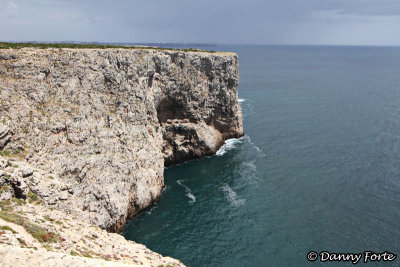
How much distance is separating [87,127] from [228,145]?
4515 cm

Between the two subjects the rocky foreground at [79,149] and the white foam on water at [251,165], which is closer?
the rocky foreground at [79,149]

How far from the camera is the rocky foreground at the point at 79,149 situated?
35062mm

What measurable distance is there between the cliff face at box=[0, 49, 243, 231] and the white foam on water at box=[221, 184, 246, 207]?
42.2 feet

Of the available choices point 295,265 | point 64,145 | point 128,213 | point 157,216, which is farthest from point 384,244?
point 64,145

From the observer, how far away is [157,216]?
56531 millimetres

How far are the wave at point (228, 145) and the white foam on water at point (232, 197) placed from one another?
17.9 m

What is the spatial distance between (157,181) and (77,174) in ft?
58.3

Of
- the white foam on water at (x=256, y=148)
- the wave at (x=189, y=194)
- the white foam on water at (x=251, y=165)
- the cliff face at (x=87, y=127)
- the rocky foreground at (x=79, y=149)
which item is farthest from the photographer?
the white foam on water at (x=256, y=148)

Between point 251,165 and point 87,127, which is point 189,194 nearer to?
point 251,165

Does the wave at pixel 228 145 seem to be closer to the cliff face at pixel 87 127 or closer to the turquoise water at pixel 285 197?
the turquoise water at pixel 285 197

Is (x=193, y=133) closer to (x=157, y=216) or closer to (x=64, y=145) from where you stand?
(x=157, y=216)

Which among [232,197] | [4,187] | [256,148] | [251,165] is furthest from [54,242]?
[256,148]

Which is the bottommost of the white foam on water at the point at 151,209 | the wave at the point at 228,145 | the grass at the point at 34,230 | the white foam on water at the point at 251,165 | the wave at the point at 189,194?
the white foam on water at the point at 151,209

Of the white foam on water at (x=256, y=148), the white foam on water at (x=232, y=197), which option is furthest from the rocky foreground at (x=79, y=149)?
the white foam on water at (x=256, y=148)
